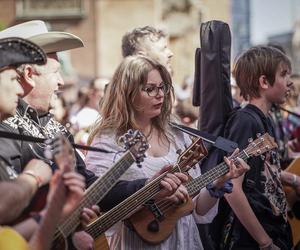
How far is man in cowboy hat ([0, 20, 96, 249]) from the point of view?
13.9 ft

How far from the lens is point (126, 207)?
4.62 metres

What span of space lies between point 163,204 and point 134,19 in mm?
26214

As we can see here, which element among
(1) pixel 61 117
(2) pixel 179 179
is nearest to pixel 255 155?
(2) pixel 179 179

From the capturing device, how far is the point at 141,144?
3961 mm

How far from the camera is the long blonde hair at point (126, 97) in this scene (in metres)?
5.07

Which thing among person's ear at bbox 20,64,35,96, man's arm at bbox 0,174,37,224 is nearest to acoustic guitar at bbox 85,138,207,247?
person's ear at bbox 20,64,35,96

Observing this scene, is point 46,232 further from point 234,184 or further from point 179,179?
point 234,184

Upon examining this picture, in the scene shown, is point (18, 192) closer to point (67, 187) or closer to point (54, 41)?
point (67, 187)

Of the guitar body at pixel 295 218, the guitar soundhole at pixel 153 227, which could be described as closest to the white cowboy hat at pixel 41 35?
the guitar soundhole at pixel 153 227

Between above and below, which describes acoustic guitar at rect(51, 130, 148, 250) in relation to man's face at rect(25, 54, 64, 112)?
below

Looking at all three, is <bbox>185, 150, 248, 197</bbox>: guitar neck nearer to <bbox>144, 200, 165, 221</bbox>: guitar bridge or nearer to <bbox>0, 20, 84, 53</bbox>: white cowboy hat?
<bbox>144, 200, 165, 221</bbox>: guitar bridge

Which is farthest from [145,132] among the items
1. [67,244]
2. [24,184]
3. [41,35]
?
[24,184]

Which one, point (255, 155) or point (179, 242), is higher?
point (255, 155)

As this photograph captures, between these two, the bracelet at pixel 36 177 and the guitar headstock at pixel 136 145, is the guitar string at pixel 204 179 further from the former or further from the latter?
the bracelet at pixel 36 177
